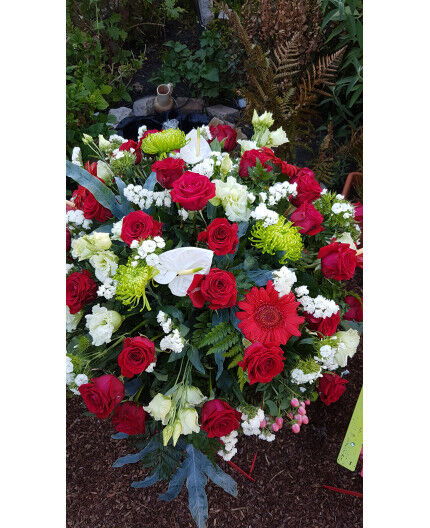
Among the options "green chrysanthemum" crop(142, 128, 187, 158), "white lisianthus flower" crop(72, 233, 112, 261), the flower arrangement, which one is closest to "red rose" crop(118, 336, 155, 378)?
the flower arrangement

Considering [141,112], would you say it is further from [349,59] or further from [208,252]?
[208,252]

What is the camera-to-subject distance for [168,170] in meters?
1.00

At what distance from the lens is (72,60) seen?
2082 millimetres

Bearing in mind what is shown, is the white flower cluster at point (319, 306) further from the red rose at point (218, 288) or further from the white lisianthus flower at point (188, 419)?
the white lisianthus flower at point (188, 419)

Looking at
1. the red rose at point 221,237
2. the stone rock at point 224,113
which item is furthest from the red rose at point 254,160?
the stone rock at point 224,113

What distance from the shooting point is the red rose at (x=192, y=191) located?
0.91 meters

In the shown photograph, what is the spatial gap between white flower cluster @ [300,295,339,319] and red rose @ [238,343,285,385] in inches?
7.3

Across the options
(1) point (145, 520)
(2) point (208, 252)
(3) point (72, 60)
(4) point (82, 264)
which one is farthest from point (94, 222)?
(3) point (72, 60)

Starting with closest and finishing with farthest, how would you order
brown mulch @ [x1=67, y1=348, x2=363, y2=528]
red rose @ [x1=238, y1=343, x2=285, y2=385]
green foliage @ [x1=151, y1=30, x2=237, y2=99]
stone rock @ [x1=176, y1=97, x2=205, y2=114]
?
1. red rose @ [x1=238, y1=343, x2=285, y2=385]
2. brown mulch @ [x1=67, y1=348, x2=363, y2=528]
3. green foliage @ [x1=151, y1=30, x2=237, y2=99]
4. stone rock @ [x1=176, y1=97, x2=205, y2=114]

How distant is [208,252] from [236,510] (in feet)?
3.66

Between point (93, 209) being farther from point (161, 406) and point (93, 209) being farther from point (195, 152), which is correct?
point (161, 406)

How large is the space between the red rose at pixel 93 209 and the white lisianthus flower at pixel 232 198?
0.31 m

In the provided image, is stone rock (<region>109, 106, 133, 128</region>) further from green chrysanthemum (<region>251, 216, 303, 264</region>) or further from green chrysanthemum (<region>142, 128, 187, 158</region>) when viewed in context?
green chrysanthemum (<region>251, 216, 303, 264</region>)

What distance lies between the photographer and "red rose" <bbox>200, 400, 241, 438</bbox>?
37.3 inches
